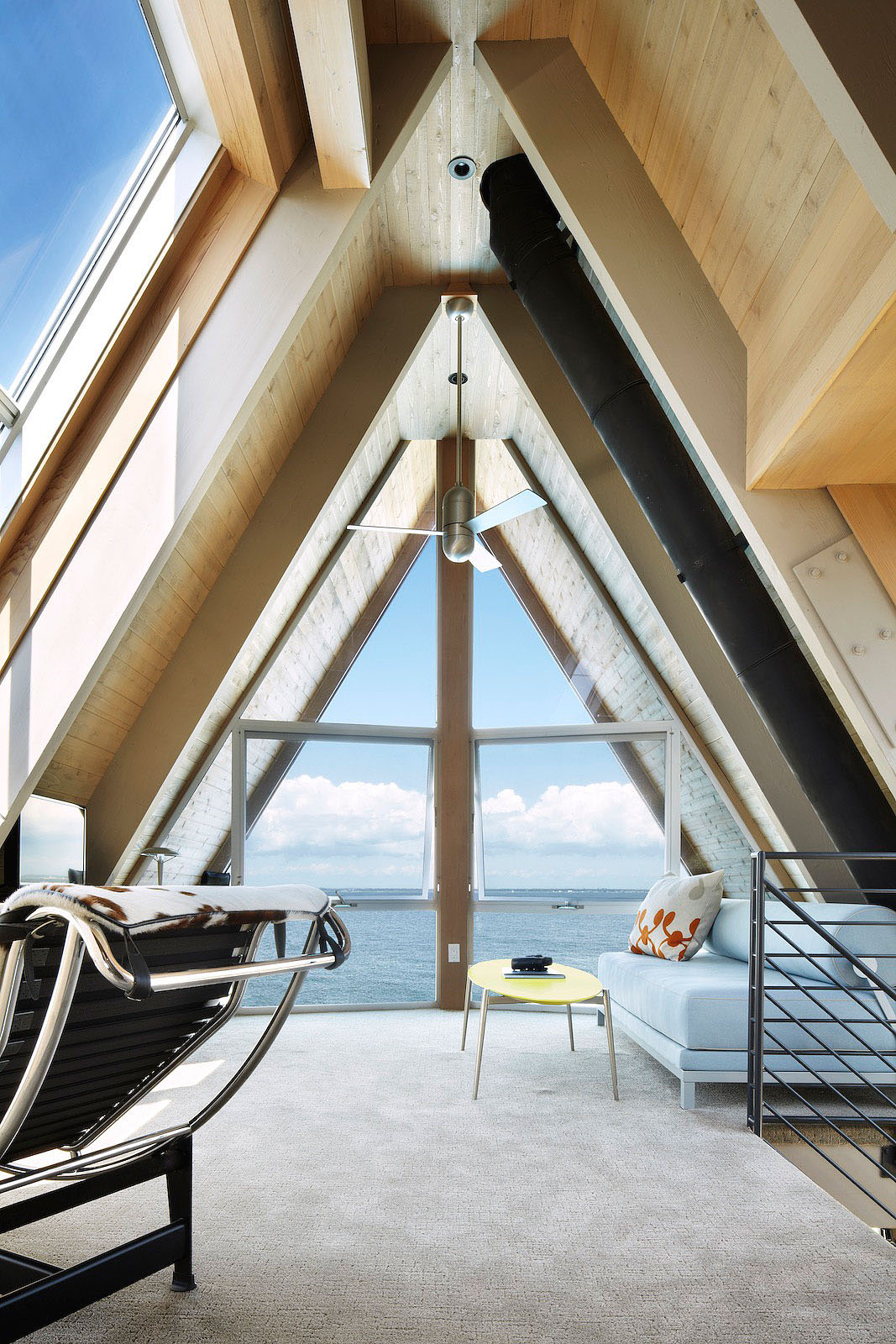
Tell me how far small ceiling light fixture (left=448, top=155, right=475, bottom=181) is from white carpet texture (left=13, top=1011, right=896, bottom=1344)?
3.62 metres

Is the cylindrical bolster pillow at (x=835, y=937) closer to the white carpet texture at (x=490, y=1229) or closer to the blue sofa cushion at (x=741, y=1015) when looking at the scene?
the blue sofa cushion at (x=741, y=1015)

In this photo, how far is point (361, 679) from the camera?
566 centimetres

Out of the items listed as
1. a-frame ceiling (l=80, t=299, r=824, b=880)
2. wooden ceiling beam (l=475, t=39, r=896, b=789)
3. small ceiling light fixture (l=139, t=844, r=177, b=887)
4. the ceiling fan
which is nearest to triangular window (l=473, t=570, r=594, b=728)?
a-frame ceiling (l=80, t=299, r=824, b=880)

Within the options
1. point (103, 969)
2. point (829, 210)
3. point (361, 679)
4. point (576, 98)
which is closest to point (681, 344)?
point (829, 210)

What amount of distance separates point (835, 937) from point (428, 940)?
2633 millimetres

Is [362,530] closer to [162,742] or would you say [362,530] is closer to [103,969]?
[162,742]

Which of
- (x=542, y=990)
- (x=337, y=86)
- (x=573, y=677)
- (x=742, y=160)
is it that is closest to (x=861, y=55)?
(x=742, y=160)

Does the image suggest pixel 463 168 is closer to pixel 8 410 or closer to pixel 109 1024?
pixel 8 410

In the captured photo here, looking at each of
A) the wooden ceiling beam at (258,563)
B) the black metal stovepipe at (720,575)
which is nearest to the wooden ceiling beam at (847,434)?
the black metal stovepipe at (720,575)

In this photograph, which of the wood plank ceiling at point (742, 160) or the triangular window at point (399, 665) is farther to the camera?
the triangular window at point (399, 665)

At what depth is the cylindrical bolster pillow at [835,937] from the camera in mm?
3398

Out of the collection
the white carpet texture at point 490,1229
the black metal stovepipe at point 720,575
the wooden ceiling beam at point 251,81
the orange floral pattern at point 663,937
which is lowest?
the white carpet texture at point 490,1229

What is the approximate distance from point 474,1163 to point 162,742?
95.9 inches

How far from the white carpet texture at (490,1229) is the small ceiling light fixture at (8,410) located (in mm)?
2203
